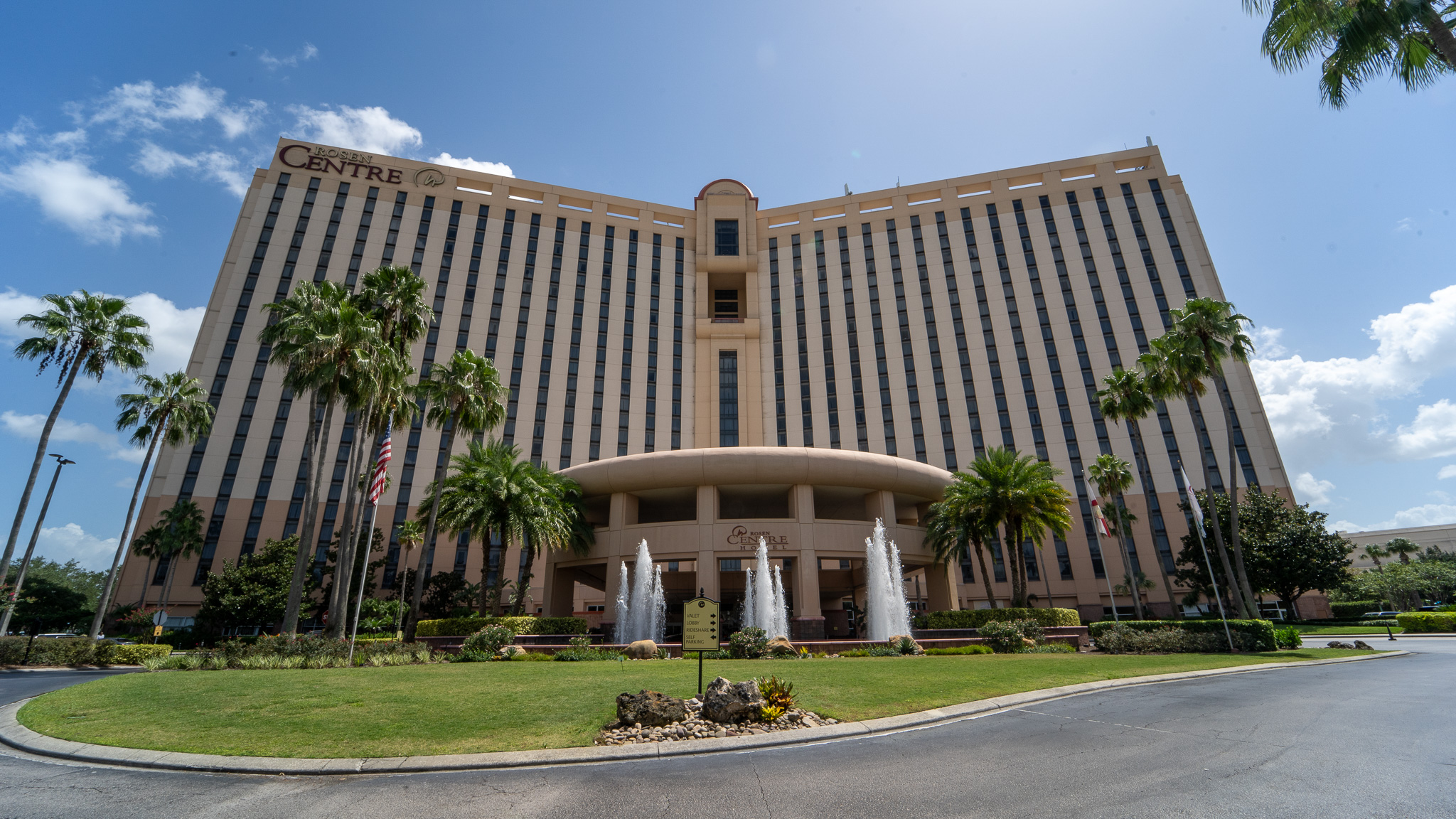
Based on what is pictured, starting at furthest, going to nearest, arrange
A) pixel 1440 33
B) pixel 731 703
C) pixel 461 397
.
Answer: pixel 461 397 < pixel 1440 33 < pixel 731 703

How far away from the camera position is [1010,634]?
25953 millimetres

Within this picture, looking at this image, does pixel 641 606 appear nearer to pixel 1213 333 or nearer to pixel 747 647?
pixel 747 647

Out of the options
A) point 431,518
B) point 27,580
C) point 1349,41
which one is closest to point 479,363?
point 431,518

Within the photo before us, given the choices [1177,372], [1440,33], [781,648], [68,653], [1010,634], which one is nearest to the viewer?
[1440,33]

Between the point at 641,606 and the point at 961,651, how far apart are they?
55.9ft

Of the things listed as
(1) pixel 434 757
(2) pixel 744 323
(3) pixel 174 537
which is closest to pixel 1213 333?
(1) pixel 434 757

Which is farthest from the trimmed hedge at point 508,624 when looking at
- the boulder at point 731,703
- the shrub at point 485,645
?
the boulder at point 731,703

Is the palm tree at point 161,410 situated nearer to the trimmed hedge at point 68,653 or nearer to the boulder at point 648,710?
the trimmed hedge at point 68,653

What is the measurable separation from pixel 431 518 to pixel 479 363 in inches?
353

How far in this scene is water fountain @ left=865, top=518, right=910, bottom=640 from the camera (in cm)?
3062

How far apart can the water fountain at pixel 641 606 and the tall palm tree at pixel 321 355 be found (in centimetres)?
1525

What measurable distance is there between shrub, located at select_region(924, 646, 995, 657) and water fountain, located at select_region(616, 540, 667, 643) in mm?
14607

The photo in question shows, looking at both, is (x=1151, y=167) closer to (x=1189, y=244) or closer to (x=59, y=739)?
(x=1189, y=244)

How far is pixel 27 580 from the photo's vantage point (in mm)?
59969
